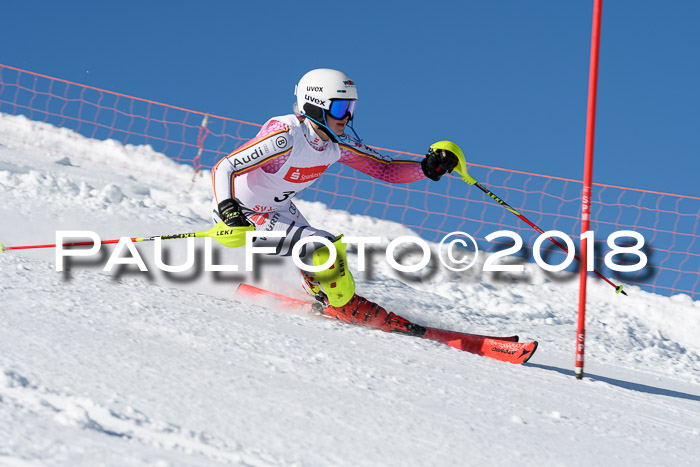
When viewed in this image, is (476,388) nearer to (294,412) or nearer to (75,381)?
(294,412)

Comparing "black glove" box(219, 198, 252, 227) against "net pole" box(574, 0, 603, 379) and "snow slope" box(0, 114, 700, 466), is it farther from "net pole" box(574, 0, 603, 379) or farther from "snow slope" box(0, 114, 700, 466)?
"net pole" box(574, 0, 603, 379)

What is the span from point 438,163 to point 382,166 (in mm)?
484

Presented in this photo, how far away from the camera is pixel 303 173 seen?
15.1 ft

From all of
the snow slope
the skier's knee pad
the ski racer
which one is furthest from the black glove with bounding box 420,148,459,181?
the snow slope

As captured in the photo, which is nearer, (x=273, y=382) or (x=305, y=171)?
(x=273, y=382)

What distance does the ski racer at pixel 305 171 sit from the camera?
433 cm

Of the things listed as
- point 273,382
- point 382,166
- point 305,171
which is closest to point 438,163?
point 382,166

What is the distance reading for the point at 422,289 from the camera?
23.3 feet

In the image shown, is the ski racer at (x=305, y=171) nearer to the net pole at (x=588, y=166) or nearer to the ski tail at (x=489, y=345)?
the ski tail at (x=489, y=345)

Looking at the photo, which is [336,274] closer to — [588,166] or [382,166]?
[382,166]

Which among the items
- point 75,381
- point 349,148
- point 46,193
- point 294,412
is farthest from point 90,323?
point 46,193

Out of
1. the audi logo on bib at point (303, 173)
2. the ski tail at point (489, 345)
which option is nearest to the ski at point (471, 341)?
the ski tail at point (489, 345)

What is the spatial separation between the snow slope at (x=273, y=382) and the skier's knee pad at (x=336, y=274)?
0.93 ft

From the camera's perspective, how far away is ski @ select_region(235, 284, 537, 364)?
4.43 m
